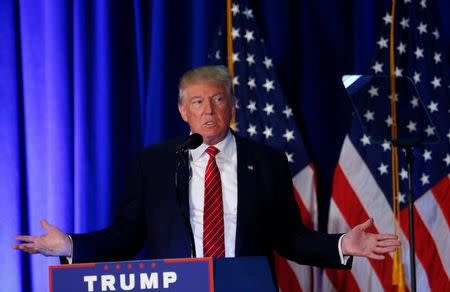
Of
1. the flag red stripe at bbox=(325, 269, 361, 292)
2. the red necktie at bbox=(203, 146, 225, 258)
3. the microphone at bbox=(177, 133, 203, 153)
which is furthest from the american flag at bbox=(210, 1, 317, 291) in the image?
the microphone at bbox=(177, 133, 203, 153)

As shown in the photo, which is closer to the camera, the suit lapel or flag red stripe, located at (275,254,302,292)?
the suit lapel

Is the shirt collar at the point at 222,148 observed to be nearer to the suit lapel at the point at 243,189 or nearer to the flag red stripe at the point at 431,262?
the suit lapel at the point at 243,189

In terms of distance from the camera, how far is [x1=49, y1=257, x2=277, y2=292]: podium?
1.84 meters

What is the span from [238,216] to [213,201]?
4.6 inches

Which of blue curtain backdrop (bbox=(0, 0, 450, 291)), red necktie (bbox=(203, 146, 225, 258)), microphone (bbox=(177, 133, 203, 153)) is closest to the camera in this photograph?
microphone (bbox=(177, 133, 203, 153))

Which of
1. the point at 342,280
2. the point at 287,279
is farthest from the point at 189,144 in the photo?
the point at 342,280

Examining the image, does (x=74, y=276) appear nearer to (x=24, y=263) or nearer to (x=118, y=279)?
(x=118, y=279)

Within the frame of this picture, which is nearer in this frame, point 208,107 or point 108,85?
point 208,107

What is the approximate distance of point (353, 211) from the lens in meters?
3.82

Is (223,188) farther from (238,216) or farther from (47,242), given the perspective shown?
(47,242)

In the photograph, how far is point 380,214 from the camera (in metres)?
3.83

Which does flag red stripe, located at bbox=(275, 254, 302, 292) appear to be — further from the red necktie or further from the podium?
the podium

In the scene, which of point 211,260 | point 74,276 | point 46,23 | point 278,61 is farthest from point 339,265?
point 46,23

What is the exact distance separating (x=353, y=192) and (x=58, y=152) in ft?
4.95
